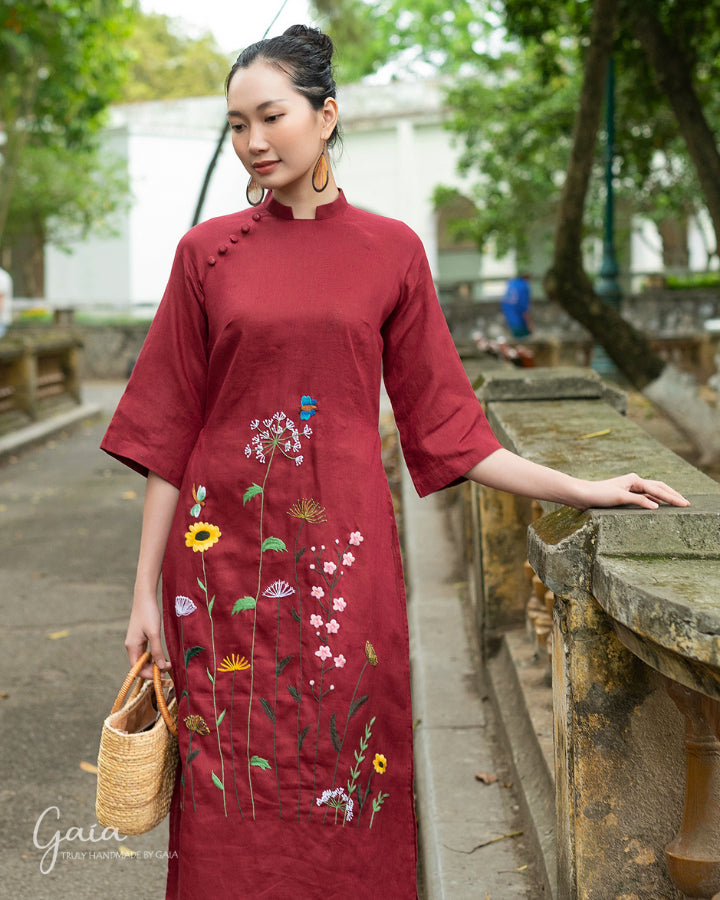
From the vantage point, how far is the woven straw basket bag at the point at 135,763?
1.87 m

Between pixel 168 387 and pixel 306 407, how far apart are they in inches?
10.9

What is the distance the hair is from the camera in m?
1.92

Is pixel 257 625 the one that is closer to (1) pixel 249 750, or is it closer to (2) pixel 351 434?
(1) pixel 249 750

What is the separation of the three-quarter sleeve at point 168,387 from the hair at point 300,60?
0.36 metres

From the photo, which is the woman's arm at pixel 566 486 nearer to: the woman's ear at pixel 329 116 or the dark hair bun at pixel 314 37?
the woman's ear at pixel 329 116

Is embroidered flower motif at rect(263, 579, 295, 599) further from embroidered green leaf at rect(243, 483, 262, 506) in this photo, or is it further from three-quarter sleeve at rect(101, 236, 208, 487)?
three-quarter sleeve at rect(101, 236, 208, 487)

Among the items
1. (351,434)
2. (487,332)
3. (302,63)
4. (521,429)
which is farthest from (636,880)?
(487,332)

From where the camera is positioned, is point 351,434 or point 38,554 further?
point 38,554

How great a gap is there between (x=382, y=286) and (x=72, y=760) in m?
2.42

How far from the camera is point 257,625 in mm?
1936

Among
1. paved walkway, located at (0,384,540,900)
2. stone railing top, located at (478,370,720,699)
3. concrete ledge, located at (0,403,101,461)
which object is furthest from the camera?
concrete ledge, located at (0,403,101,461)

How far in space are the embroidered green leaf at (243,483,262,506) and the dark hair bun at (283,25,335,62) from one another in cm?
83

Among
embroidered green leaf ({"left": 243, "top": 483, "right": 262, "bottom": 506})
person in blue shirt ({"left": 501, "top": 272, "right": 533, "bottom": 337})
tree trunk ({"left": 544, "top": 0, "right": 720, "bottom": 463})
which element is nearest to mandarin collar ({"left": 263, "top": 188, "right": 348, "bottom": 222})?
embroidered green leaf ({"left": 243, "top": 483, "right": 262, "bottom": 506})

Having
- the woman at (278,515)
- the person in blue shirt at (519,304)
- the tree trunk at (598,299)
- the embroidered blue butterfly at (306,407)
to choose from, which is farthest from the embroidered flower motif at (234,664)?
the person in blue shirt at (519,304)
